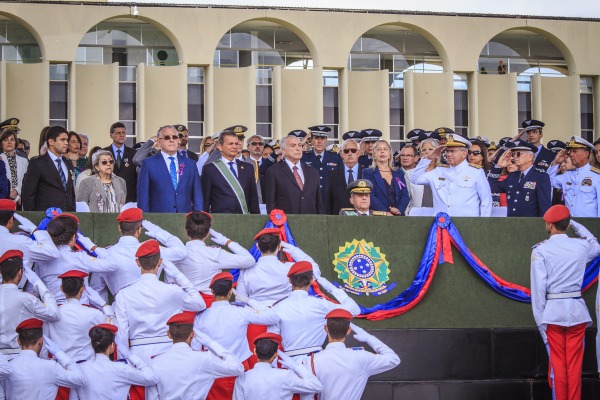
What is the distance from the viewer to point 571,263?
1114cm

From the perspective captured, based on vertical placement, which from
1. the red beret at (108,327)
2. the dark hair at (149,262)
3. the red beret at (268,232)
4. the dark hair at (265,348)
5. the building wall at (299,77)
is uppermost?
the building wall at (299,77)

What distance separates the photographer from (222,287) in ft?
31.4

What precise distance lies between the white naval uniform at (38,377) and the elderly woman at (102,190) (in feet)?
12.1

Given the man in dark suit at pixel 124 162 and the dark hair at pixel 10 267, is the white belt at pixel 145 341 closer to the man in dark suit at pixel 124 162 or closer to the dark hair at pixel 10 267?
the dark hair at pixel 10 267

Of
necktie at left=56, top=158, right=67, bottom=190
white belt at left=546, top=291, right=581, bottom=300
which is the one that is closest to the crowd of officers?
necktie at left=56, top=158, right=67, bottom=190

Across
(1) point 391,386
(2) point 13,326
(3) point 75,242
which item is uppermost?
(3) point 75,242

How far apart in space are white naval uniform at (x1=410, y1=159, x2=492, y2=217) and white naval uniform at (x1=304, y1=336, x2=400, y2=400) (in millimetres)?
4157

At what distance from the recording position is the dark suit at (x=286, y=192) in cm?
1273

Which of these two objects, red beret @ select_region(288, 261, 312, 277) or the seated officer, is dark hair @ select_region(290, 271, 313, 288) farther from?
the seated officer

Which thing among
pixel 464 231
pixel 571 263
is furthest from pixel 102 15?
pixel 571 263

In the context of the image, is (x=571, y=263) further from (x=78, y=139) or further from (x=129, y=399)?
(x=78, y=139)

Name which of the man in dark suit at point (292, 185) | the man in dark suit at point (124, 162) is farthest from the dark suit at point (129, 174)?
the man in dark suit at point (292, 185)

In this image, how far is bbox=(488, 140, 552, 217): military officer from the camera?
13016mm

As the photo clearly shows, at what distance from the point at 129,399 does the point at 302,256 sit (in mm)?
2472
